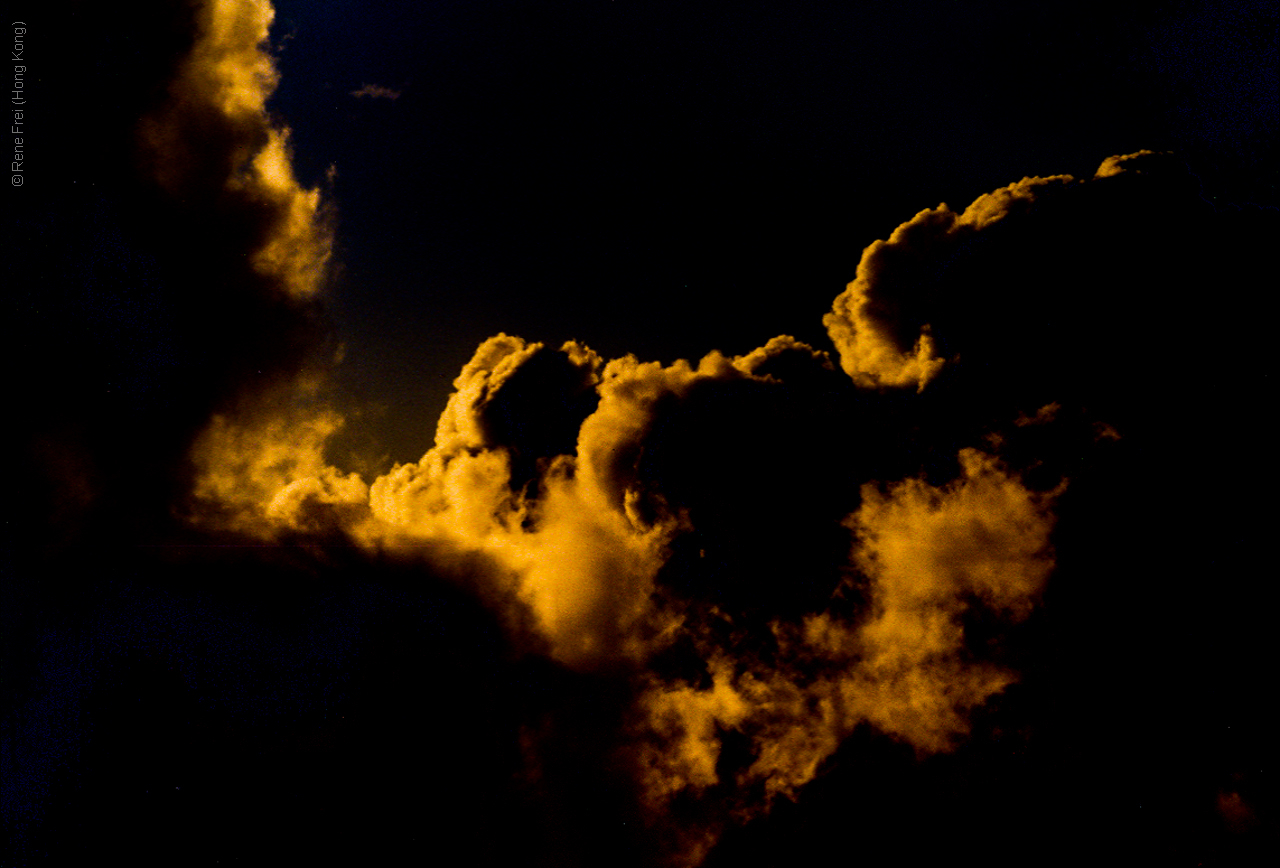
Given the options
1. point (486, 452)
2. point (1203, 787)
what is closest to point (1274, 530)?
point (1203, 787)

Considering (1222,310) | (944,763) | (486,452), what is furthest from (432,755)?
(1222,310)

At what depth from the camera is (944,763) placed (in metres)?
21.1

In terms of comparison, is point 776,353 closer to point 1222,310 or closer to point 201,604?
point 1222,310

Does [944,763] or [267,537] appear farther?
[267,537]

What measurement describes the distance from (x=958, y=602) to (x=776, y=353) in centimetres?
1263

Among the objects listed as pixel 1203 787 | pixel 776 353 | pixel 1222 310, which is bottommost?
pixel 1203 787

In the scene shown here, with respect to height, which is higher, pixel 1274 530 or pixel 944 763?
pixel 1274 530

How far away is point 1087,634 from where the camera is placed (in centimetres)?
2119

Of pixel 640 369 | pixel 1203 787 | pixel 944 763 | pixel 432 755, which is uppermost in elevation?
pixel 640 369

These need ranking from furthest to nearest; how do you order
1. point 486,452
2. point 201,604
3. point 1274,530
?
Answer: point 486,452, point 201,604, point 1274,530

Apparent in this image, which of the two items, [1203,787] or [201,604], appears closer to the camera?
[1203,787]

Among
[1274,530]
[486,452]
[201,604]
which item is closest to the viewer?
[1274,530]

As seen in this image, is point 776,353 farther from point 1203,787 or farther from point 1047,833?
point 1203,787

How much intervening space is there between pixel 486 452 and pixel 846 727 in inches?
781
